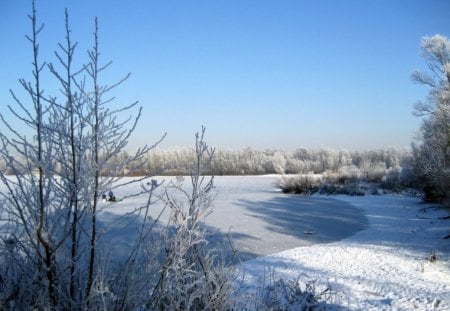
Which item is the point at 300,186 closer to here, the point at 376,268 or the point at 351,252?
the point at 351,252

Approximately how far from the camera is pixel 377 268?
7.20 m

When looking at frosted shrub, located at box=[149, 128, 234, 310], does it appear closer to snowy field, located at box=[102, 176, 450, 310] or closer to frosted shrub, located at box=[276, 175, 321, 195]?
snowy field, located at box=[102, 176, 450, 310]

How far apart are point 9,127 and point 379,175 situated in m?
35.1

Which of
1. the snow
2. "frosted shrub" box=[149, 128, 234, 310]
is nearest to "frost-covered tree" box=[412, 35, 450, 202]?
the snow

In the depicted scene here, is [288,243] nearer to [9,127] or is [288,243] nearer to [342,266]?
[342,266]

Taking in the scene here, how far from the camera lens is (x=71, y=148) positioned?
99.6 inches

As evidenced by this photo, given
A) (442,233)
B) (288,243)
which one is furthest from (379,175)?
(288,243)

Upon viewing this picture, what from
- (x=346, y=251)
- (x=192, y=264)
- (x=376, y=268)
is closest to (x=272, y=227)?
(x=346, y=251)

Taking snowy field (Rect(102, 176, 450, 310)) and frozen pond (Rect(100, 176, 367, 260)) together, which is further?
frozen pond (Rect(100, 176, 367, 260))

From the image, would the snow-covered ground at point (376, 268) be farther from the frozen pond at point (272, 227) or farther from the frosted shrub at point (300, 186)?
the frosted shrub at point (300, 186)

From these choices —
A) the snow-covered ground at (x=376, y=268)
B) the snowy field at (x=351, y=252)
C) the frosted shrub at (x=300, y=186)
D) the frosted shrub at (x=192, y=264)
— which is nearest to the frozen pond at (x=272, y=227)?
the snowy field at (x=351, y=252)

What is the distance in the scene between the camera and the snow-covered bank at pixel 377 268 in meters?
5.54

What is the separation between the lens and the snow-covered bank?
5.54m

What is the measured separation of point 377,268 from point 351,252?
134 cm
